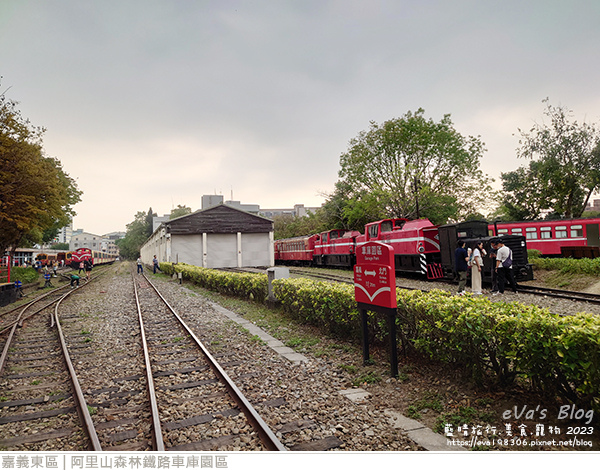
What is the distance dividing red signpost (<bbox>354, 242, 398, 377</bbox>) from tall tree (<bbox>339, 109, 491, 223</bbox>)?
20.2 meters

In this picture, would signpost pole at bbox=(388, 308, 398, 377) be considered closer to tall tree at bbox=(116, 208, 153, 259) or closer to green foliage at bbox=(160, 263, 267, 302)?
green foliage at bbox=(160, 263, 267, 302)

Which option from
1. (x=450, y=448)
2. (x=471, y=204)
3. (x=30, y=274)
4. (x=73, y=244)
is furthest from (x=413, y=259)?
(x=73, y=244)

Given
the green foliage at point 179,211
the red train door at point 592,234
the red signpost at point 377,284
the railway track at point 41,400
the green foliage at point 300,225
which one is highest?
the green foliage at point 179,211

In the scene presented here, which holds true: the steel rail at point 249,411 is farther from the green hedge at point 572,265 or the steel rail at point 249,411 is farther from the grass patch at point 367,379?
the green hedge at point 572,265

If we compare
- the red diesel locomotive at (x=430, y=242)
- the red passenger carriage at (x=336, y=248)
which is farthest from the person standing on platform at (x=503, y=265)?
the red passenger carriage at (x=336, y=248)

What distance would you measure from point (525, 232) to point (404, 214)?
7.63m

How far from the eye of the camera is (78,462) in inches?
121

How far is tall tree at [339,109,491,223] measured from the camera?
26.0m

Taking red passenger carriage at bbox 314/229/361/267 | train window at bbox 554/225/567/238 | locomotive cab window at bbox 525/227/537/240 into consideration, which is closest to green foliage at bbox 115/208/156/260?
red passenger carriage at bbox 314/229/361/267

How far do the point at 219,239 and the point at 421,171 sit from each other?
66.0ft

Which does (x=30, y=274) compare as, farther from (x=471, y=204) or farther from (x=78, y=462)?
(x=471, y=204)

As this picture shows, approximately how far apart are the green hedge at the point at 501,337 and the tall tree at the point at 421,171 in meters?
20.1

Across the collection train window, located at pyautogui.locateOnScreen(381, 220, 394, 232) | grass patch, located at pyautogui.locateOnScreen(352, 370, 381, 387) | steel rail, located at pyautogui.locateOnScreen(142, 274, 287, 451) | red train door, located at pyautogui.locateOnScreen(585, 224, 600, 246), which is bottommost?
grass patch, located at pyautogui.locateOnScreen(352, 370, 381, 387)

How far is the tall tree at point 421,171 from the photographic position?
2602 cm
